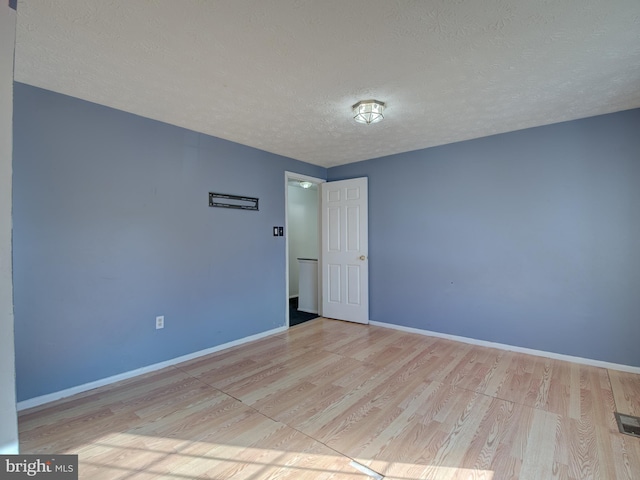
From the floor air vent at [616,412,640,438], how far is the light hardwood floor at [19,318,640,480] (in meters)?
0.05

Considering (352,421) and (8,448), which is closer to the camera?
(8,448)

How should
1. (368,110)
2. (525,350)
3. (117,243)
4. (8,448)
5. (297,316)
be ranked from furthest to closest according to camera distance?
(297,316)
(525,350)
(117,243)
(368,110)
(8,448)

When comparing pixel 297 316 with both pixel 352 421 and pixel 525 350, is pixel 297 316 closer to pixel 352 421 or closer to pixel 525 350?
pixel 352 421

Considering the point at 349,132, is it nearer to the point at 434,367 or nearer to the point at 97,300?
the point at 434,367

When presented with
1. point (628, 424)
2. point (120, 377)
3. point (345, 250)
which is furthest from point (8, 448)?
point (345, 250)

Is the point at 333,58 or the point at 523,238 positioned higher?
the point at 333,58

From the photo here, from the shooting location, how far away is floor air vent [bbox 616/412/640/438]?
1855 millimetres

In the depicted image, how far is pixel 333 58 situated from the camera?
1836 mm

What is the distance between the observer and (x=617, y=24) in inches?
61.4

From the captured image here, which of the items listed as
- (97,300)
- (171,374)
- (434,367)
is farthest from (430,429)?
(97,300)

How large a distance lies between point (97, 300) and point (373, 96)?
9.40 feet

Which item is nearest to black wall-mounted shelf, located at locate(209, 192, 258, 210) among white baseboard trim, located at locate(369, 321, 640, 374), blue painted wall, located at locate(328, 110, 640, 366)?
blue painted wall, located at locate(328, 110, 640, 366)

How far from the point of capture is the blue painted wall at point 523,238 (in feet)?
8.95

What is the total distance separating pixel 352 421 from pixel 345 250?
8.96 feet
